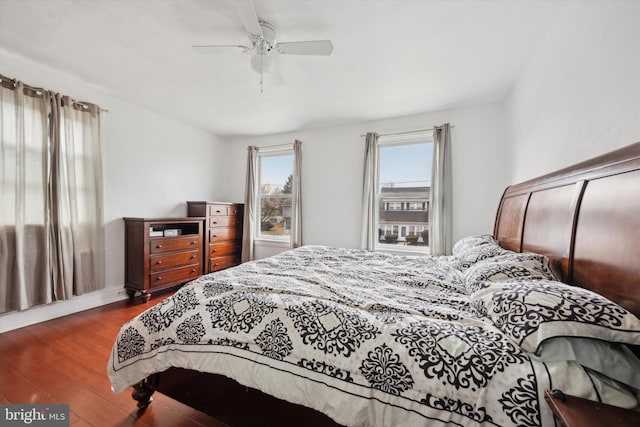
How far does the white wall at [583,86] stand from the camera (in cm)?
109

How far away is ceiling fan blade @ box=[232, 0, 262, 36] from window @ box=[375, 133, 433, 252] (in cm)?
244

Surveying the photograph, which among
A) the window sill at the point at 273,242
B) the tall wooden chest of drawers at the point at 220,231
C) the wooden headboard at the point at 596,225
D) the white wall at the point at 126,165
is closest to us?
the wooden headboard at the point at 596,225

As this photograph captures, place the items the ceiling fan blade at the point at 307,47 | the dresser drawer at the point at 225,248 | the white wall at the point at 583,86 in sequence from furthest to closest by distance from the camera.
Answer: the dresser drawer at the point at 225,248, the ceiling fan blade at the point at 307,47, the white wall at the point at 583,86

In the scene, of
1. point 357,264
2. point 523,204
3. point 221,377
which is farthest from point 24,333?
point 523,204

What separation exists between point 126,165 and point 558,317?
432cm

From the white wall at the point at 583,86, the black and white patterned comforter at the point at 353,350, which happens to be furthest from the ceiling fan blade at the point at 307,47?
the black and white patterned comforter at the point at 353,350

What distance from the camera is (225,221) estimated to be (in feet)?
14.1

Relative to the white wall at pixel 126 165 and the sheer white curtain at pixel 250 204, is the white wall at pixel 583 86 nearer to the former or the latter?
the sheer white curtain at pixel 250 204

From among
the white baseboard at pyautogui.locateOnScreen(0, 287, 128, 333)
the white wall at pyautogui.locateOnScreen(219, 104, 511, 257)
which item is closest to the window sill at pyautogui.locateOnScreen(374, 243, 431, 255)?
the white wall at pyautogui.locateOnScreen(219, 104, 511, 257)

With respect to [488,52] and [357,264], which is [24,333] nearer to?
[357,264]

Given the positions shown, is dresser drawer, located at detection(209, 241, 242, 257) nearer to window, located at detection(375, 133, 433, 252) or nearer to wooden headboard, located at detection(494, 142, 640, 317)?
window, located at detection(375, 133, 433, 252)

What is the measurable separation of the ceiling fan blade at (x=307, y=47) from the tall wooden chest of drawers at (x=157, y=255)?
263 cm

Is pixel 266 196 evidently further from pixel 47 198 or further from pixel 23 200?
pixel 23 200

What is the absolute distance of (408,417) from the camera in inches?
32.3
